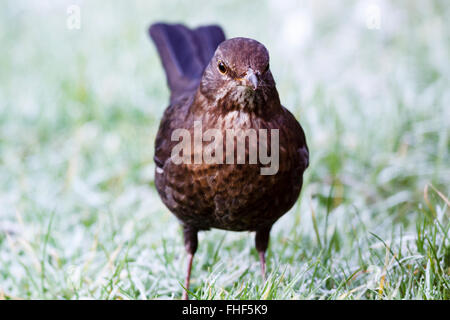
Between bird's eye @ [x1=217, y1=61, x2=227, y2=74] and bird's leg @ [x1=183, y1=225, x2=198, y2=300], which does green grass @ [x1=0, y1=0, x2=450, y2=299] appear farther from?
bird's eye @ [x1=217, y1=61, x2=227, y2=74]

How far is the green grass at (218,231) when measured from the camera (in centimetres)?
293

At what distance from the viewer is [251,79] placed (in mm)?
2254

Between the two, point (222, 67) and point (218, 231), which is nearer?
point (222, 67)

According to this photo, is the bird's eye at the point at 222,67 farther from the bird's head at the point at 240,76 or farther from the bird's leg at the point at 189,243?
the bird's leg at the point at 189,243

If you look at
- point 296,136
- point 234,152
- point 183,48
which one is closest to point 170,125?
point 234,152

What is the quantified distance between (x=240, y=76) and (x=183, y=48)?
4.78 feet

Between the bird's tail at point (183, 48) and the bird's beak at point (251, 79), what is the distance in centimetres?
117

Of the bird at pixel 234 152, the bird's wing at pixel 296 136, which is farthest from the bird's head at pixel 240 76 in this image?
the bird's wing at pixel 296 136

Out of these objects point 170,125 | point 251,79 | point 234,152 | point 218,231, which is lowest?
point 218,231

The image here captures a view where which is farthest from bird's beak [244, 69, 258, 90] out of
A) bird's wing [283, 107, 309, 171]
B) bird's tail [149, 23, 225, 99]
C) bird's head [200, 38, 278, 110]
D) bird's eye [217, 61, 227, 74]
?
bird's tail [149, 23, 225, 99]

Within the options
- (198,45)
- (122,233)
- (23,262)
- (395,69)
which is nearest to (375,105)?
(395,69)

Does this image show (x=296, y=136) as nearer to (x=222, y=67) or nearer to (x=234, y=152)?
(x=234, y=152)

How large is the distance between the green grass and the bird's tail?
929mm
